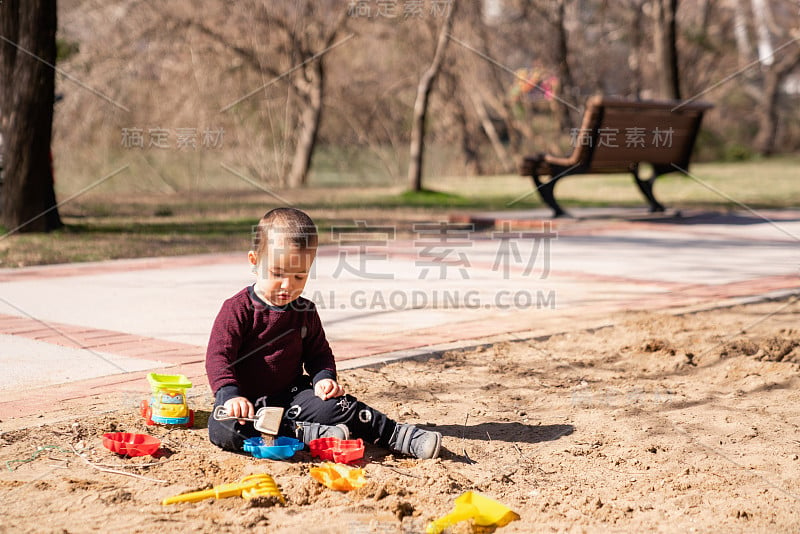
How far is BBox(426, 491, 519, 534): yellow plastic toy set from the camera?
2.79 m

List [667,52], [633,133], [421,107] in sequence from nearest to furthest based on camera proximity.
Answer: [633,133]
[421,107]
[667,52]

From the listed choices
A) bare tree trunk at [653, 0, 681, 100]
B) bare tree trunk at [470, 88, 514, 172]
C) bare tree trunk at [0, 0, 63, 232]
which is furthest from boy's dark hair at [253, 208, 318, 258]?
bare tree trunk at [470, 88, 514, 172]

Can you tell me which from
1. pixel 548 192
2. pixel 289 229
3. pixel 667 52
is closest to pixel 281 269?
pixel 289 229

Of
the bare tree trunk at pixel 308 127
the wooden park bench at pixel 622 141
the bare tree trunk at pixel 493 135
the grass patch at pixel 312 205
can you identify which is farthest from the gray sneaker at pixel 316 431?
the bare tree trunk at pixel 493 135

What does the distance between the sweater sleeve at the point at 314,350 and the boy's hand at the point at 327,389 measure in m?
0.12

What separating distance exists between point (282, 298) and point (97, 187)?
50.0 ft

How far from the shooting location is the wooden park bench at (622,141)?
11.1 meters

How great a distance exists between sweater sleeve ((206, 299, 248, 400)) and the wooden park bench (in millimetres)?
7904

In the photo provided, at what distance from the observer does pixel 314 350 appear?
149 inches

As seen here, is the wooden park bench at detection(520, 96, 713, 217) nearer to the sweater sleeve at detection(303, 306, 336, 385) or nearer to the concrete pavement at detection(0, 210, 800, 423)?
the concrete pavement at detection(0, 210, 800, 423)

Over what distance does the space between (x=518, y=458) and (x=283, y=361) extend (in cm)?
95

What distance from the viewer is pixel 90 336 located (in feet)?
17.1

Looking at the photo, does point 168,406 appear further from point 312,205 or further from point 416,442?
point 312,205

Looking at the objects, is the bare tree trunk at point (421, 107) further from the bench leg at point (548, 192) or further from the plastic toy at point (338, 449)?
the plastic toy at point (338, 449)
